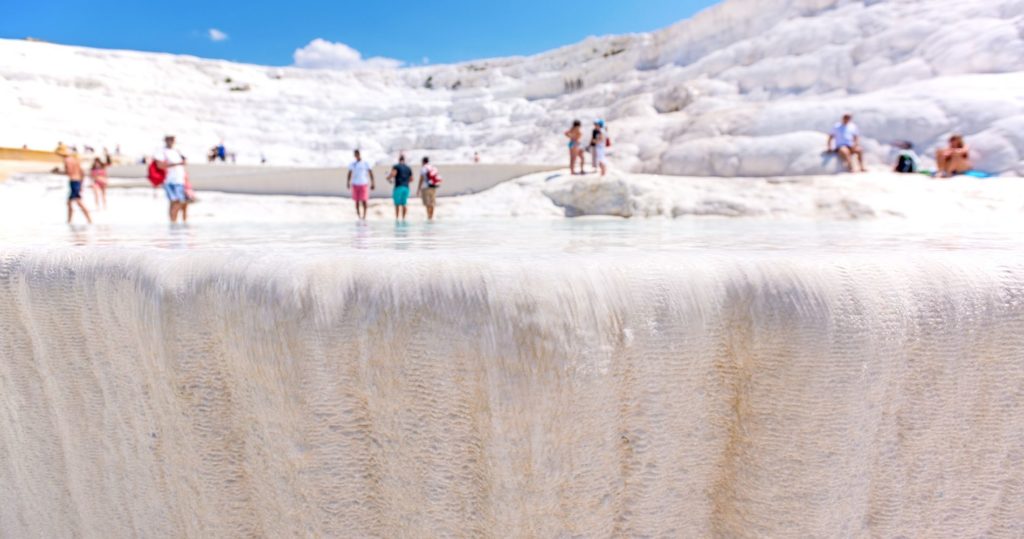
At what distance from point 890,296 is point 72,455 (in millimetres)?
2289

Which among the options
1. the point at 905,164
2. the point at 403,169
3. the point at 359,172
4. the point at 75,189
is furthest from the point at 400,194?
the point at 905,164

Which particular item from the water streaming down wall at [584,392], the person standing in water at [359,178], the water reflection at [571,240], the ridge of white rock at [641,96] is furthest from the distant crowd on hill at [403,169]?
the water streaming down wall at [584,392]

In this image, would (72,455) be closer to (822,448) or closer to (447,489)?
(447,489)

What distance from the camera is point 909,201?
6.42 metres

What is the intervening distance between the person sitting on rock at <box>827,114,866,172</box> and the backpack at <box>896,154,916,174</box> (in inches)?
22.3

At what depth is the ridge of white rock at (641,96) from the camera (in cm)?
950

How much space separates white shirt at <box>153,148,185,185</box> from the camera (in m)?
5.61

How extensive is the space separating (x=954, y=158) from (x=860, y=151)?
3.79 feet

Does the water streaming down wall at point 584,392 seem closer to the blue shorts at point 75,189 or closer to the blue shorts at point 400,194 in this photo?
the blue shorts at point 400,194

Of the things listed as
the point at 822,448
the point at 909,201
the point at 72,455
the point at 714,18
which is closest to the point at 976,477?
the point at 822,448

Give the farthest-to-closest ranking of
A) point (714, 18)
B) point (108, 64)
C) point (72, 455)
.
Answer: point (108, 64)
point (714, 18)
point (72, 455)

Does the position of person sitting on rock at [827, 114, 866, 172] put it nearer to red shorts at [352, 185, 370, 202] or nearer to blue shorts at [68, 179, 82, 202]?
red shorts at [352, 185, 370, 202]

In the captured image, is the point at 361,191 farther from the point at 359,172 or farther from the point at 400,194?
the point at 400,194

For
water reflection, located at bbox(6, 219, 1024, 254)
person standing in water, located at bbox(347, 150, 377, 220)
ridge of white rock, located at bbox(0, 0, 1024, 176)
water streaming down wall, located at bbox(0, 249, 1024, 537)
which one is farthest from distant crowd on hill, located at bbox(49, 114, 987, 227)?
water streaming down wall, located at bbox(0, 249, 1024, 537)
